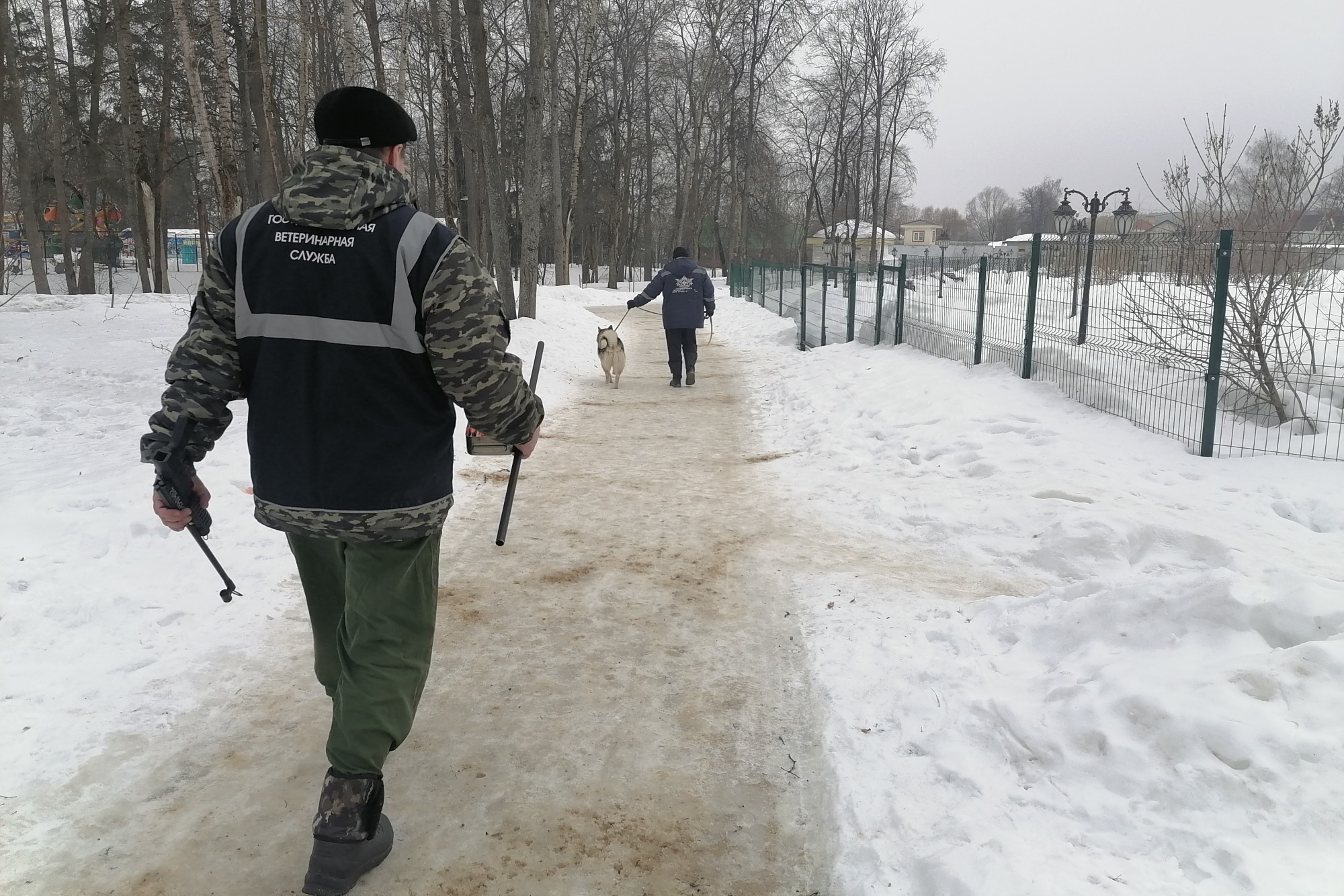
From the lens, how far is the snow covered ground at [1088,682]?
2.40 m

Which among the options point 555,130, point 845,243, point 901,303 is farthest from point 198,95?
point 845,243

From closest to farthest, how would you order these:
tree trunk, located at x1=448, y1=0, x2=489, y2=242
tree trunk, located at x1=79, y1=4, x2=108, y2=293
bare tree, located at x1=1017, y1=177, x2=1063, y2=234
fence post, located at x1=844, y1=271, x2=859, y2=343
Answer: fence post, located at x1=844, y1=271, x2=859, y2=343 < tree trunk, located at x1=448, y1=0, x2=489, y2=242 < tree trunk, located at x1=79, y1=4, x2=108, y2=293 < bare tree, located at x1=1017, y1=177, x2=1063, y2=234

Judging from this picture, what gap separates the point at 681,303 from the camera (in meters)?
11.8

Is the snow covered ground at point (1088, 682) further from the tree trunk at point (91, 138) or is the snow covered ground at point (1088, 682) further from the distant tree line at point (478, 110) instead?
the tree trunk at point (91, 138)

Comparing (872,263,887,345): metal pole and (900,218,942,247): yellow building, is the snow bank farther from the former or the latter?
(900,218,942,247): yellow building

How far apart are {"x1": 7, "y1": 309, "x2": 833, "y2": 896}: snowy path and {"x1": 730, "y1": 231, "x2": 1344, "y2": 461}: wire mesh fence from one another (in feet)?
13.2

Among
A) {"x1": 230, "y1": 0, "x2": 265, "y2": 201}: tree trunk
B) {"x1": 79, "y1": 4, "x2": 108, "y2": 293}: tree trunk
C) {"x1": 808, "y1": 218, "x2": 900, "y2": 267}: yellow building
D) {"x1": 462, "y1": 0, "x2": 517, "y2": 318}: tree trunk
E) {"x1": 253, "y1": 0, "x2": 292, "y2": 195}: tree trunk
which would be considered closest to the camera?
{"x1": 462, "y1": 0, "x2": 517, "y2": 318}: tree trunk

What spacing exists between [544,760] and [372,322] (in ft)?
5.28

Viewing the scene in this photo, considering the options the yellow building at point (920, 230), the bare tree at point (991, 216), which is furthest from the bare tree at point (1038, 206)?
the yellow building at point (920, 230)

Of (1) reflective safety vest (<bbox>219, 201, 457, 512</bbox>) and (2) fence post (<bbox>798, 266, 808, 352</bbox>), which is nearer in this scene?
(1) reflective safety vest (<bbox>219, 201, 457, 512</bbox>)

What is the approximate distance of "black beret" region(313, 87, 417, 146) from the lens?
2404mm

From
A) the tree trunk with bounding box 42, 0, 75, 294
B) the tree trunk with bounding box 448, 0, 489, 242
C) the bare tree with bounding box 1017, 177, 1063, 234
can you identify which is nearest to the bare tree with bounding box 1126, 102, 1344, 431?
the tree trunk with bounding box 448, 0, 489, 242

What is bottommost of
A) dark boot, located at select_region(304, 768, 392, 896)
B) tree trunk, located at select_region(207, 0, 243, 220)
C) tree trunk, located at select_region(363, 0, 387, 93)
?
dark boot, located at select_region(304, 768, 392, 896)

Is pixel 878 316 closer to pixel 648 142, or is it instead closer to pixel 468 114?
pixel 468 114
